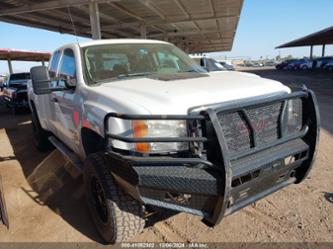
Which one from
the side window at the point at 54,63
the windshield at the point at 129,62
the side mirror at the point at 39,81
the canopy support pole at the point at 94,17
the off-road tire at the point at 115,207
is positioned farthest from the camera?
the canopy support pole at the point at 94,17

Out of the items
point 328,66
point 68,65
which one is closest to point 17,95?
point 68,65

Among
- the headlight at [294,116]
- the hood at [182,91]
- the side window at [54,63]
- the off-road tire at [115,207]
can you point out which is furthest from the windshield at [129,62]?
the headlight at [294,116]

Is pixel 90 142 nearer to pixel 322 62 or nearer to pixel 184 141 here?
pixel 184 141

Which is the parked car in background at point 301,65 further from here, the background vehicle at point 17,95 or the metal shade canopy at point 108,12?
the background vehicle at point 17,95

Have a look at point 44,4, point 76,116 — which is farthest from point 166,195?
point 44,4

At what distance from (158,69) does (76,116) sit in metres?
1.20

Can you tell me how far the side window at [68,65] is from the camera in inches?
148

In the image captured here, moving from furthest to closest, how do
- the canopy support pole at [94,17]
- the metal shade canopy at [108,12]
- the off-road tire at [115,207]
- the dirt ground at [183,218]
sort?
the canopy support pole at [94,17]
the metal shade canopy at [108,12]
the dirt ground at [183,218]
the off-road tire at [115,207]

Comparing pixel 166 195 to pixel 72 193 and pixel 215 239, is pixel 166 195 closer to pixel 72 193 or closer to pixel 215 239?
pixel 215 239

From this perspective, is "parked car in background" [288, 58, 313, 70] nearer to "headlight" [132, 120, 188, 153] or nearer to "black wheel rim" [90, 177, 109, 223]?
"black wheel rim" [90, 177, 109, 223]

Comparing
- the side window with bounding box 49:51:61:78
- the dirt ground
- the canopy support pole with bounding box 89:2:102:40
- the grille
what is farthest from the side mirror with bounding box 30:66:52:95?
the canopy support pole with bounding box 89:2:102:40

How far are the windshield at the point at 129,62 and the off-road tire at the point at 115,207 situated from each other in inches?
41.5

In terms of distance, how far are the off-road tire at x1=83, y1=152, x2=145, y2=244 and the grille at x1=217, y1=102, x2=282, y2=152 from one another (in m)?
1.09

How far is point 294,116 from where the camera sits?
2.94 m
